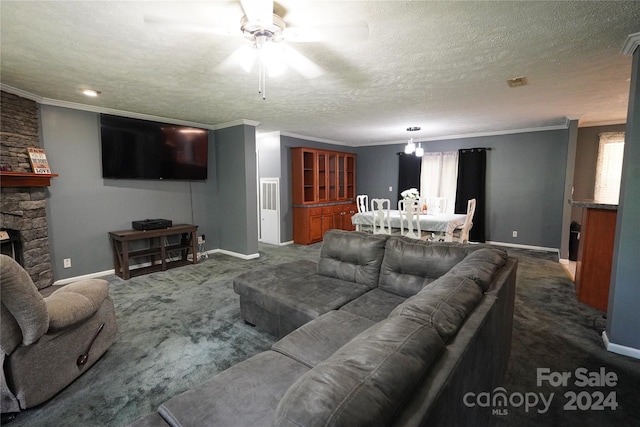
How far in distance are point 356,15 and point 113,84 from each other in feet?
8.85

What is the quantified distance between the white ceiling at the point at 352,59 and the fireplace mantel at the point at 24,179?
0.94 metres

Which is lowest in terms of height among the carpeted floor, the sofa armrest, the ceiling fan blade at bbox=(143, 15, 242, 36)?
the carpeted floor

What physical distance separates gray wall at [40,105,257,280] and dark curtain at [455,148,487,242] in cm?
440

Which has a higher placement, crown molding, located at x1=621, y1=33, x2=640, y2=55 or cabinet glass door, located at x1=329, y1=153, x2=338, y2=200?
crown molding, located at x1=621, y1=33, x2=640, y2=55

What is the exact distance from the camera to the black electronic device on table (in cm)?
434

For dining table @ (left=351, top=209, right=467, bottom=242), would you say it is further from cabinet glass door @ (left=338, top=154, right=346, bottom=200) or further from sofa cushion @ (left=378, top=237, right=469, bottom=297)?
cabinet glass door @ (left=338, top=154, right=346, bottom=200)

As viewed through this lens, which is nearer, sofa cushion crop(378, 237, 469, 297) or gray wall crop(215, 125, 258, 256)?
sofa cushion crop(378, 237, 469, 297)

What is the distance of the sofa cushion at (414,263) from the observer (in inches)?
87.6

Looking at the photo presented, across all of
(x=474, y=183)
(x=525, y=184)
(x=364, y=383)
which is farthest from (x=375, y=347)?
(x=525, y=184)

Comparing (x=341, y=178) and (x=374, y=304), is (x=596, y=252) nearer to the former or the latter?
(x=374, y=304)

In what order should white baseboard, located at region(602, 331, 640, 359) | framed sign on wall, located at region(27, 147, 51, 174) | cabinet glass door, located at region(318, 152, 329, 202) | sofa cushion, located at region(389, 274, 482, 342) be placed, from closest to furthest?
sofa cushion, located at region(389, 274, 482, 342) < white baseboard, located at region(602, 331, 640, 359) < framed sign on wall, located at region(27, 147, 51, 174) < cabinet glass door, located at region(318, 152, 329, 202)

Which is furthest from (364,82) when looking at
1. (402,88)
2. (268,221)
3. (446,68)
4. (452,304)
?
(268,221)

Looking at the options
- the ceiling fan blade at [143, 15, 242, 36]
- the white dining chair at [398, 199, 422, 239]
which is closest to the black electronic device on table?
the ceiling fan blade at [143, 15, 242, 36]

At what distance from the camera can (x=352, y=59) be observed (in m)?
2.54
